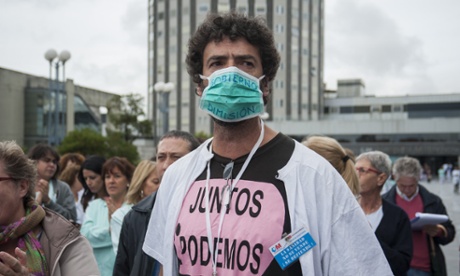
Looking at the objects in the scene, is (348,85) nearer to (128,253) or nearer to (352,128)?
(352,128)

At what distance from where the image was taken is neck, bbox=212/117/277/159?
2291 millimetres

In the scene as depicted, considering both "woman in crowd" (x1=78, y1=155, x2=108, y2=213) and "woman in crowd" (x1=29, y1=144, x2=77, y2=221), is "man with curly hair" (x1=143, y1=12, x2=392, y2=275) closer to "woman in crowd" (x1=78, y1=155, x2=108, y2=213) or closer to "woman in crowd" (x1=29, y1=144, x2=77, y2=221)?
"woman in crowd" (x1=29, y1=144, x2=77, y2=221)

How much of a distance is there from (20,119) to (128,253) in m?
48.2

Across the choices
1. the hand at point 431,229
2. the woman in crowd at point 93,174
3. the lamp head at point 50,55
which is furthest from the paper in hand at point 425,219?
the lamp head at point 50,55

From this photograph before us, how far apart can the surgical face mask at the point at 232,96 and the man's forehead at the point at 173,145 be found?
1811 mm

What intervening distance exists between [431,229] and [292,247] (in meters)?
3.76

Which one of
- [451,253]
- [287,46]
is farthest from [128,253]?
[287,46]

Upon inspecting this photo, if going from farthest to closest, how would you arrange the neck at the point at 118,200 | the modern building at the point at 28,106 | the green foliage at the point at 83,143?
the modern building at the point at 28,106, the green foliage at the point at 83,143, the neck at the point at 118,200

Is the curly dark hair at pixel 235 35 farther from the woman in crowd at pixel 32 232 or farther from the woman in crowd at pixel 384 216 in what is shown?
the woman in crowd at pixel 384 216

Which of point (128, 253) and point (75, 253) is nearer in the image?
point (75, 253)

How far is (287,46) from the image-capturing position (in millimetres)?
72062

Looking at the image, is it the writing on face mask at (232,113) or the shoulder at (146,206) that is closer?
the writing on face mask at (232,113)

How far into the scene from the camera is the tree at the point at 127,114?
4066cm

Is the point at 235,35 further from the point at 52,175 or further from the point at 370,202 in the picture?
the point at 52,175
